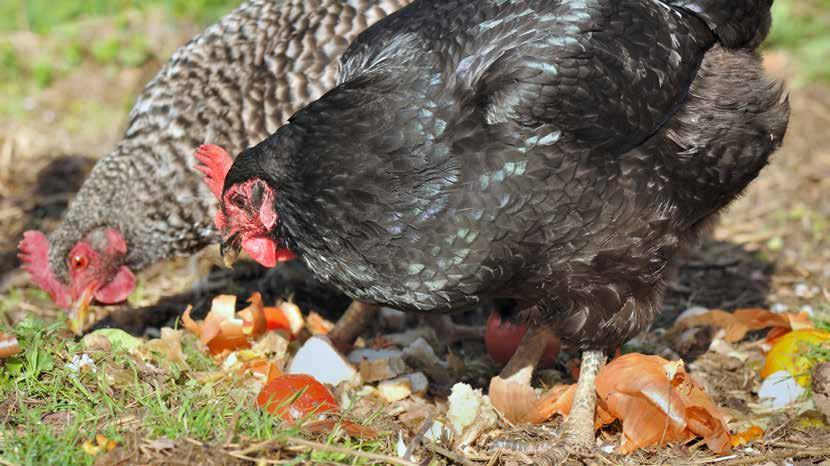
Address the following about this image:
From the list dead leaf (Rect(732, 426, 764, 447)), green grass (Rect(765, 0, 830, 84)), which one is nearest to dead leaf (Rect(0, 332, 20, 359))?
dead leaf (Rect(732, 426, 764, 447))

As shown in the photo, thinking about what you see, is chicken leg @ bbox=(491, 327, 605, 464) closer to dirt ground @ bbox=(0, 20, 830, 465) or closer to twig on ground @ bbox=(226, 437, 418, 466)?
dirt ground @ bbox=(0, 20, 830, 465)

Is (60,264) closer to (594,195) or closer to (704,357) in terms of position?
(594,195)

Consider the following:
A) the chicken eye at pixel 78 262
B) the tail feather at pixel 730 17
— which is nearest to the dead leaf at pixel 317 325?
the chicken eye at pixel 78 262

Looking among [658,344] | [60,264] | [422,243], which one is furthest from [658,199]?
[60,264]

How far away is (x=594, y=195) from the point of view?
120 inches

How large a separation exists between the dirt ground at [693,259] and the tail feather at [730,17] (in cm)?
137

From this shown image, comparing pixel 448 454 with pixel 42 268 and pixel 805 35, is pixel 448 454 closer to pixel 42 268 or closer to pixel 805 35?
pixel 42 268

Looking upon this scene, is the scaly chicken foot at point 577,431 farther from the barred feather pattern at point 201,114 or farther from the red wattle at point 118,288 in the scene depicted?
the red wattle at point 118,288

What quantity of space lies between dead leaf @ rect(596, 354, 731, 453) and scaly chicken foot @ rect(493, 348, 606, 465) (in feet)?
0.43

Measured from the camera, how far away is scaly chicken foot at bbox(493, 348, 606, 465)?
11.0ft

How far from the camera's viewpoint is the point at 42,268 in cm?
426

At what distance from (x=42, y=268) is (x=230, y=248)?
1.31 metres

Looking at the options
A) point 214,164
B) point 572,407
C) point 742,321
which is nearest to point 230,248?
point 214,164

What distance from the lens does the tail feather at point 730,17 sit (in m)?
3.47
